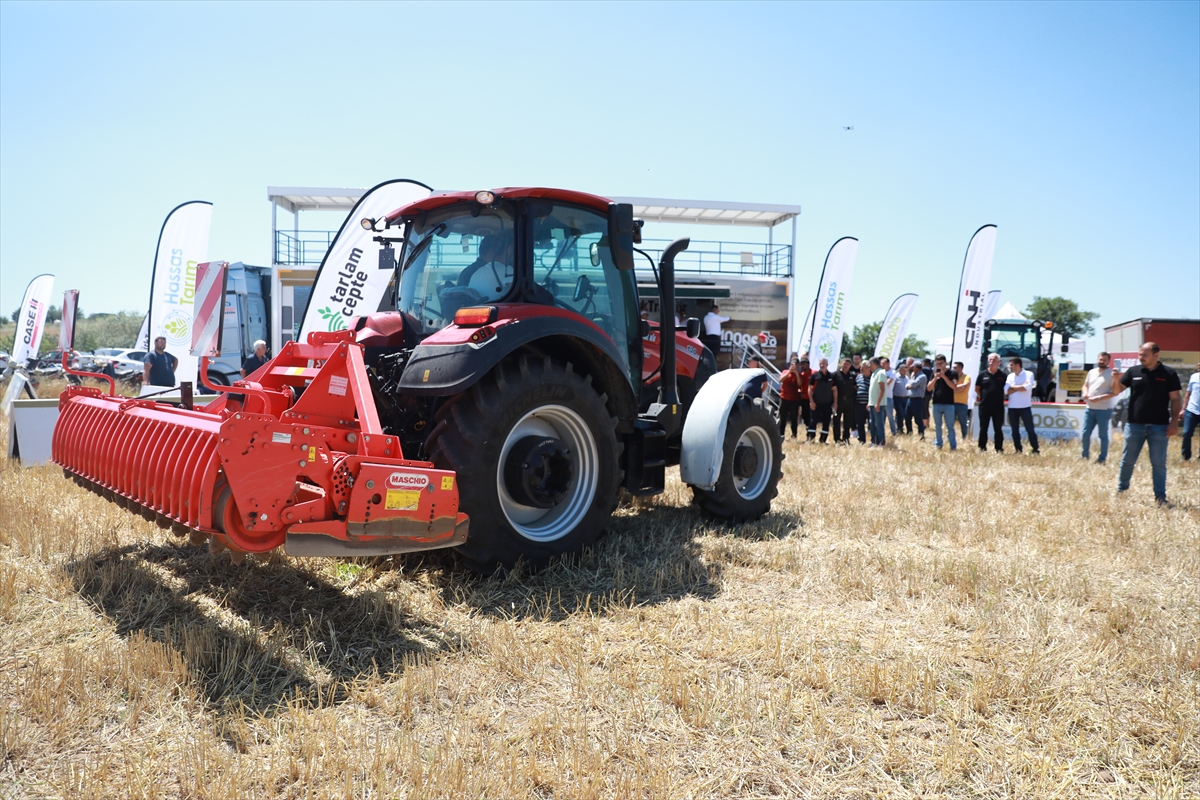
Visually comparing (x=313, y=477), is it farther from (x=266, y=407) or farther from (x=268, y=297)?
(x=268, y=297)

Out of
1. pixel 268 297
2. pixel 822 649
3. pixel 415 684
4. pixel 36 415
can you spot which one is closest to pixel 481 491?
pixel 415 684

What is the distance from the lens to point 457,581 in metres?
4.08

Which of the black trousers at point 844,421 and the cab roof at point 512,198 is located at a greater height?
the cab roof at point 512,198

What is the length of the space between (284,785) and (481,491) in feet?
5.70

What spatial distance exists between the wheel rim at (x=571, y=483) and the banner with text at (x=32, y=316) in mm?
17927

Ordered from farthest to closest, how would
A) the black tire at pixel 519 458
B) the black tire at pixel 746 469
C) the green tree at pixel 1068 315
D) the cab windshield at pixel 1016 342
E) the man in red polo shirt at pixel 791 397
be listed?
the green tree at pixel 1068 315, the cab windshield at pixel 1016 342, the man in red polo shirt at pixel 791 397, the black tire at pixel 746 469, the black tire at pixel 519 458

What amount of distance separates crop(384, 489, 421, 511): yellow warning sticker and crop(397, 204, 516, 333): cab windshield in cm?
138

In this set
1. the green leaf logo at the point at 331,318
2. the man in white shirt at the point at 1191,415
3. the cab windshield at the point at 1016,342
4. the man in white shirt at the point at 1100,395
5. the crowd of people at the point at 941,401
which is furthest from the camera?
the cab windshield at the point at 1016,342

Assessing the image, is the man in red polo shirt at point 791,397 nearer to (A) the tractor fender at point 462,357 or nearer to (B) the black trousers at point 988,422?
(B) the black trousers at point 988,422

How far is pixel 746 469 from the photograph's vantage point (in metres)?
5.87

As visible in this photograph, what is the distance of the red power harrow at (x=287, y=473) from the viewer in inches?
122

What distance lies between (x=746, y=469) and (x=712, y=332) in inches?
195

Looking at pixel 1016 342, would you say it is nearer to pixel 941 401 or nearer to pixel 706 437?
pixel 941 401

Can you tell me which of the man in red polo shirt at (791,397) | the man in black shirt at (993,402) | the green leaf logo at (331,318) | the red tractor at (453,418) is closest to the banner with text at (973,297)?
the man in black shirt at (993,402)
